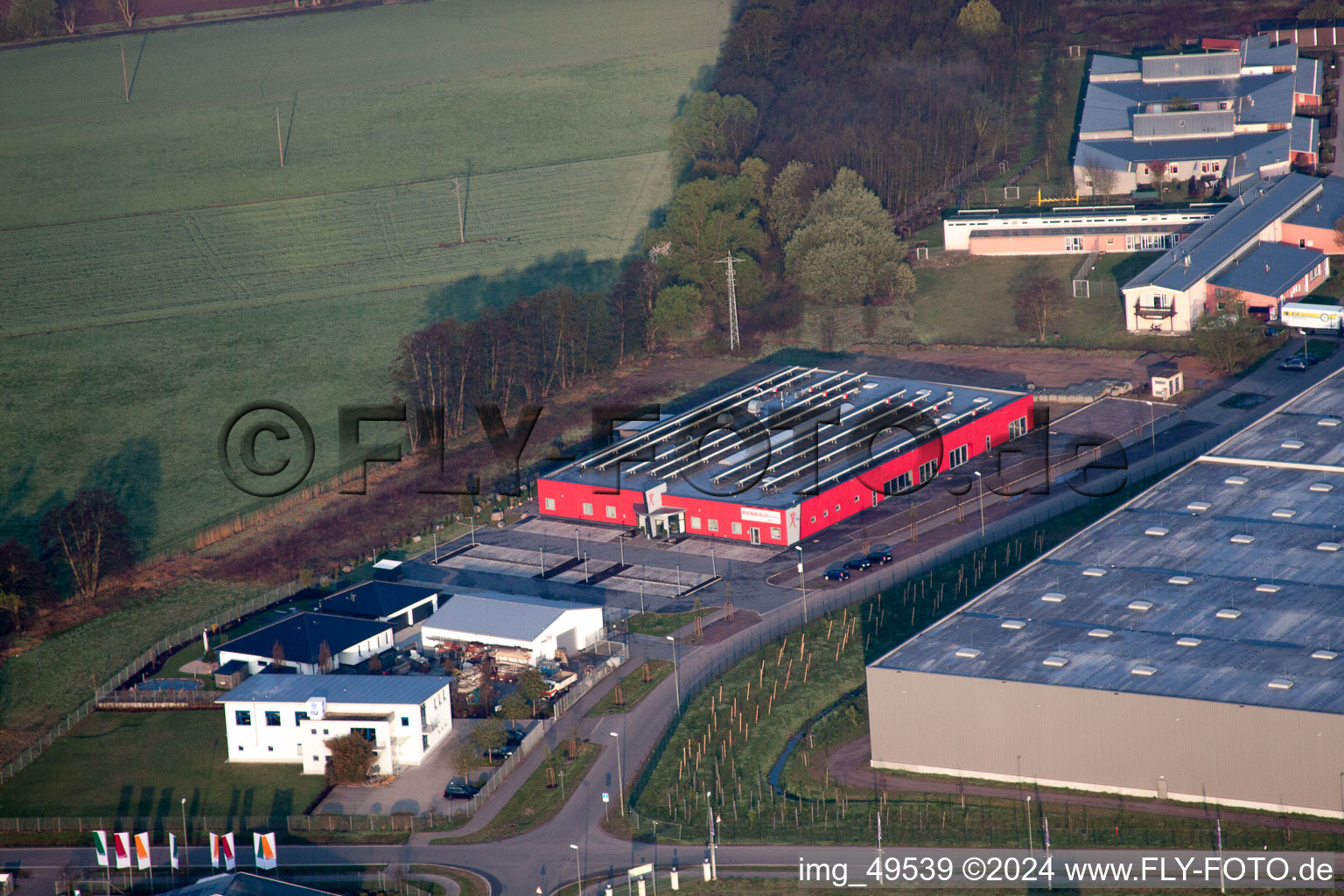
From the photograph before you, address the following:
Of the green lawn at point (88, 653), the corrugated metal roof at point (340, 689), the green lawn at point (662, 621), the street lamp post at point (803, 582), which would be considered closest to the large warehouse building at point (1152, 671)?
the street lamp post at point (803, 582)

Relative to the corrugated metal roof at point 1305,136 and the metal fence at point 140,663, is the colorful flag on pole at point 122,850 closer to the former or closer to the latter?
the metal fence at point 140,663

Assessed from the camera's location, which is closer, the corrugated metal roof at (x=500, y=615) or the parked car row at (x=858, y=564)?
the corrugated metal roof at (x=500, y=615)

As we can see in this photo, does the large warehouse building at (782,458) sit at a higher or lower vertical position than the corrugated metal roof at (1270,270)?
lower

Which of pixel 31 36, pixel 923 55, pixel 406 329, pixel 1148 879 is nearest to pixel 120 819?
pixel 1148 879

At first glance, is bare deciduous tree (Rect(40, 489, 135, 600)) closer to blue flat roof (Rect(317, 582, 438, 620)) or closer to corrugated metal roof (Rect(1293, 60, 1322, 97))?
blue flat roof (Rect(317, 582, 438, 620))

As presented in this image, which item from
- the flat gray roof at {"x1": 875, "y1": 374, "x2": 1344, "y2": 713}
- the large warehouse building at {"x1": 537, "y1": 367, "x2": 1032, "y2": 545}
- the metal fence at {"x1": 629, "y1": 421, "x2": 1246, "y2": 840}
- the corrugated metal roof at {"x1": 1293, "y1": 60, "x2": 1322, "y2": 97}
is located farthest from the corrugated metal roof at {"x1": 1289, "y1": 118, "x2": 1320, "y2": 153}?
the flat gray roof at {"x1": 875, "y1": 374, "x2": 1344, "y2": 713}
